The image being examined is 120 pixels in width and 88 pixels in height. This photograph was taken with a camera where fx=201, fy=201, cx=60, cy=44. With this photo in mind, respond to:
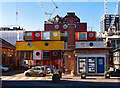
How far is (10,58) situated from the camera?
55.8 meters

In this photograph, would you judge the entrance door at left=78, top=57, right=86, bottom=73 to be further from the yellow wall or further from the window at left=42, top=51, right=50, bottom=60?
the window at left=42, top=51, right=50, bottom=60

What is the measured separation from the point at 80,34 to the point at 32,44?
15.3 m

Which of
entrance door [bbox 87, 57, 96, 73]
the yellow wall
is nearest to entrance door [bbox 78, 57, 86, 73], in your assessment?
entrance door [bbox 87, 57, 96, 73]

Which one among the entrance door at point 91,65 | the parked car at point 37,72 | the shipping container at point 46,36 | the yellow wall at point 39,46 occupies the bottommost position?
the parked car at point 37,72

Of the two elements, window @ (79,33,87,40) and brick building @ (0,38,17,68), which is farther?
window @ (79,33,87,40)

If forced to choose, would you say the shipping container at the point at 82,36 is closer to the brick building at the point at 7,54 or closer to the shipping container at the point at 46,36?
the shipping container at the point at 46,36

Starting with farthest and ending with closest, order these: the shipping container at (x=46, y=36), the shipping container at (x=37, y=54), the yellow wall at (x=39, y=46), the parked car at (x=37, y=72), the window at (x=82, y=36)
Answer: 1. the window at (x=82, y=36)
2. the shipping container at (x=46, y=36)
3. the shipping container at (x=37, y=54)
4. the yellow wall at (x=39, y=46)
5. the parked car at (x=37, y=72)

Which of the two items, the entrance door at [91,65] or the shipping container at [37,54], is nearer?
the entrance door at [91,65]

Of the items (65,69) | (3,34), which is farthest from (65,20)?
(65,69)

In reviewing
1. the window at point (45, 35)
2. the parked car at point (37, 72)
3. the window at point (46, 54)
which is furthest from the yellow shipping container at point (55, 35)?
the parked car at point (37, 72)

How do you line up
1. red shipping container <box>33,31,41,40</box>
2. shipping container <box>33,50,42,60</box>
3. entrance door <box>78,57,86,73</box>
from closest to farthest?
A: entrance door <box>78,57,86,73</box>, shipping container <box>33,50,42,60</box>, red shipping container <box>33,31,41,40</box>

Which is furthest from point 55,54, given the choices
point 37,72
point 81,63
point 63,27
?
point 81,63

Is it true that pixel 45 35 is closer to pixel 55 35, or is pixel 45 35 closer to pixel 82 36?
pixel 55 35

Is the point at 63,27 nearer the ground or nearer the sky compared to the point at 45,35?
nearer the sky
